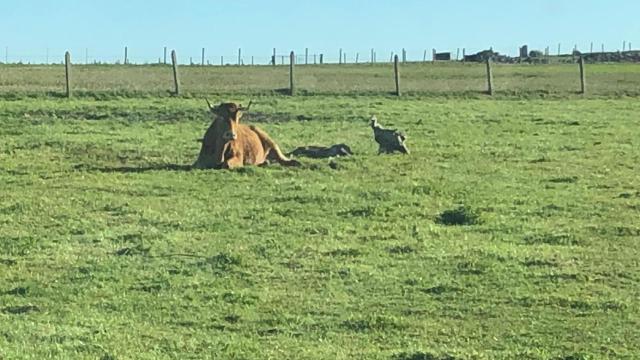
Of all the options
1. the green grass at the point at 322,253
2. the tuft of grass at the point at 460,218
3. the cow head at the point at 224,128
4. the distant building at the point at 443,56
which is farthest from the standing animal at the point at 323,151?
the distant building at the point at 443,56

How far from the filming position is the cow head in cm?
1742

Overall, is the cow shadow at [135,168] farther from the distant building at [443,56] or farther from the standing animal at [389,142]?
the distant building at [443,56]

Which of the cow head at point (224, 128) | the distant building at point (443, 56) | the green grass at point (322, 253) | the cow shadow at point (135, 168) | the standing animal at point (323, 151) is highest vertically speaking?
the distant building at point (443, 56)

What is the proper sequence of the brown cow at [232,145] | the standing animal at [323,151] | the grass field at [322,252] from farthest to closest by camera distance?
1. the standing animal at [323,151]
2. the brown cow at [232,145]
3. the grass field at [322,252]

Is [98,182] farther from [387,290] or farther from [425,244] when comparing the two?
[387,290]

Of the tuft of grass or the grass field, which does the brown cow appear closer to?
the grass field

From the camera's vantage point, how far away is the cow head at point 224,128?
17.4 meters

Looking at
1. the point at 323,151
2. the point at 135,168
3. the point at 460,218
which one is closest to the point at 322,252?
the point at 460,218

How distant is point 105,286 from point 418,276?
102 inches

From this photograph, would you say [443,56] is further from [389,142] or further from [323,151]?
[323,151]

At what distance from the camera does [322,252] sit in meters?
11.0

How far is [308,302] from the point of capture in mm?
8961

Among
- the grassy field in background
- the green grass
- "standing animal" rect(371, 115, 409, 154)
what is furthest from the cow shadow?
the grassy field in background

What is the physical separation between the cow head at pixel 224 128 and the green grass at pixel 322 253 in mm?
Result: 562
